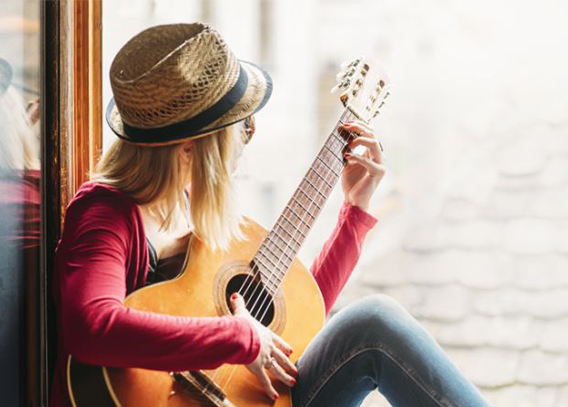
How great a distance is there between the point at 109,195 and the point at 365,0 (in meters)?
1.65

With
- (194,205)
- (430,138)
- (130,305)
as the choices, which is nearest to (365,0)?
(430,138)

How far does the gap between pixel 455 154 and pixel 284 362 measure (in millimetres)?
1434

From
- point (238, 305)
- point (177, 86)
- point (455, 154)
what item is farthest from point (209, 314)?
point (455, 154)

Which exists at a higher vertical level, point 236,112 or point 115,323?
point 236,112

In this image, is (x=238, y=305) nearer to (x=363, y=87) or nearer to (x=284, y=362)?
(x=284, y=362)

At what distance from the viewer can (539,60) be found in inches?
90.7

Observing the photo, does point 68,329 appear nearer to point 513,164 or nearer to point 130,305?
point 130,305

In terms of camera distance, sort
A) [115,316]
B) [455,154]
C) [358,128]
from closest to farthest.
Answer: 1. [115,316]
2. [358,128]
3. [455,154]

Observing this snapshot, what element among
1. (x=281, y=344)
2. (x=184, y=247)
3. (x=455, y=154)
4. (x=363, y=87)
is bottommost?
(x=455, y=154)

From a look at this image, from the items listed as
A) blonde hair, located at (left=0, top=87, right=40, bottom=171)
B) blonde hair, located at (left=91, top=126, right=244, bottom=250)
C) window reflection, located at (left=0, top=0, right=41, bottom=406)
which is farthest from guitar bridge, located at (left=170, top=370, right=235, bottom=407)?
blonde hair, located at (left=0, top=87, right=40, bottom=171)

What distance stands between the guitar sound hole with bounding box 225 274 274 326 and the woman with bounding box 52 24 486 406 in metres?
0.05

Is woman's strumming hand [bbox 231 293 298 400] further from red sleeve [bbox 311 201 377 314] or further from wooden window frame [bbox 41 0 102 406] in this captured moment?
wooden window frame [bbox 41 0 102 406]

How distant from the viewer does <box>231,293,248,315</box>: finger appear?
1251mm

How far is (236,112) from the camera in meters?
1.23
